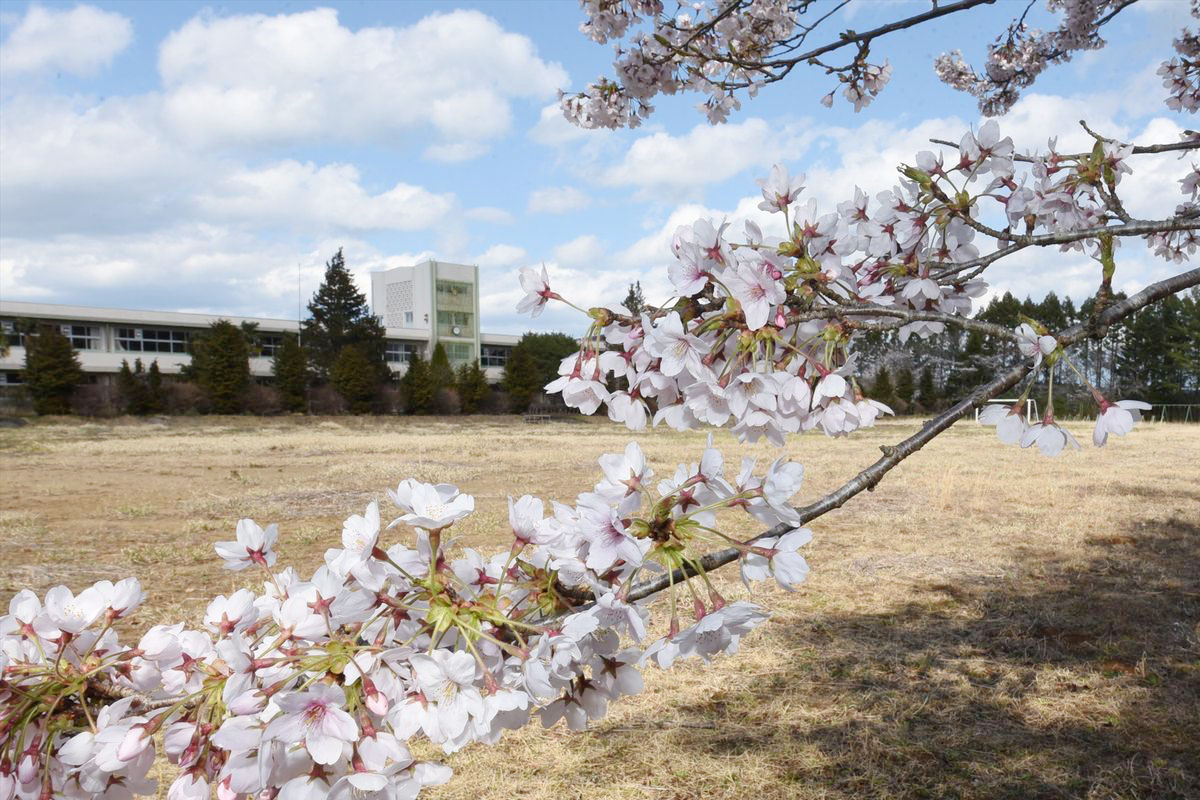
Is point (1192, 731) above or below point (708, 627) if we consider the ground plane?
below

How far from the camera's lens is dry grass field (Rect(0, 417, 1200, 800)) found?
11.1 ft

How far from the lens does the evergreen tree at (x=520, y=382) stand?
41.4 metres

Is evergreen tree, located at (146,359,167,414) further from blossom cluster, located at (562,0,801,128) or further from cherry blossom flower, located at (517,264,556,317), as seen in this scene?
cherry blossom flower, located at (517,264,556,317)

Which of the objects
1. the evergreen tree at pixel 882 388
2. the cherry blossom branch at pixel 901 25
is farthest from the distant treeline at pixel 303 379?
the cherry blossom branch at pixel 901 25

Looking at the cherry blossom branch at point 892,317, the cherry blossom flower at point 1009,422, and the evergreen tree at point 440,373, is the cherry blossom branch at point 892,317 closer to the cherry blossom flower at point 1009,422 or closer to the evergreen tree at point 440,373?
the cherry blossom flower at point 1009,422

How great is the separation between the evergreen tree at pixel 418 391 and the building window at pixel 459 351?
729 inches

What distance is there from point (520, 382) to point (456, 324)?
18.3 meters

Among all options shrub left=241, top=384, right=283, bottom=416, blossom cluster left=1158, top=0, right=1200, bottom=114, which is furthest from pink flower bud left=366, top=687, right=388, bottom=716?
shrub left=241, top=384, right=283, bottom=416

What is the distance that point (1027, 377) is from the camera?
→ 57.9 inches

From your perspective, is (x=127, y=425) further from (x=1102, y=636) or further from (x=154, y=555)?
(x=1102, y=636)

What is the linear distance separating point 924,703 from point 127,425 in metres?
31.8

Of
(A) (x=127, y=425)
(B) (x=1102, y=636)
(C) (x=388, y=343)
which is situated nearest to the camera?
(B) (x=1102, y=636)

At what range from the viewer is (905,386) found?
132 feet

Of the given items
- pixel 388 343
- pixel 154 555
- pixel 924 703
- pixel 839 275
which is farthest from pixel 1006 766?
pixel 388 343
